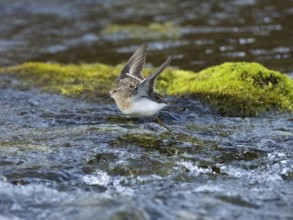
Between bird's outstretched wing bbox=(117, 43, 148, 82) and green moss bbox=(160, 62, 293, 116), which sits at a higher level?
bird's outstretched wing bbox=(117, 43, 148, 82)

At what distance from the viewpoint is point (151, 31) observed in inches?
630

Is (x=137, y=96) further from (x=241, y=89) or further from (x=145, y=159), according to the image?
(x=241, y=89)

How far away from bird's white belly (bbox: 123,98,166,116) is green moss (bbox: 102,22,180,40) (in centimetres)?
740

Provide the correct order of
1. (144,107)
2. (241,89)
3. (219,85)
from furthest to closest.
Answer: (219,85) < (241,89) < (144,107)

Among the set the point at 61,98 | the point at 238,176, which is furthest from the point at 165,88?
the point at 238,176

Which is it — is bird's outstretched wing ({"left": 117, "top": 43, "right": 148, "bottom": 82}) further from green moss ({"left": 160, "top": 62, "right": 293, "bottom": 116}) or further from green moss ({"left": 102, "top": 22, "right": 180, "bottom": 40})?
green moss ({"left": 102, "top": 22, "right": 180, "bottom": 40})

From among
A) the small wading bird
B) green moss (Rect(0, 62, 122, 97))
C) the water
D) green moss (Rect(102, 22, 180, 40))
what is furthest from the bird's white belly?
green moss (Rect(102, 22, 180, 40))

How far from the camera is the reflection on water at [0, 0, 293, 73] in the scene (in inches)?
519

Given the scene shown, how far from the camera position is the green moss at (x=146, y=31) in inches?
606

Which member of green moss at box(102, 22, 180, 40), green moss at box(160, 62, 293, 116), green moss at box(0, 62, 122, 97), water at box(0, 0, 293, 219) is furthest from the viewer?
green moss at box(102, 22, 180, 40)

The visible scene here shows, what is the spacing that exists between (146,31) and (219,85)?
6784 millimetres

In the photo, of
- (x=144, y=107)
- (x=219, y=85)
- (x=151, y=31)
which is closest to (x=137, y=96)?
(x=144, y=107)

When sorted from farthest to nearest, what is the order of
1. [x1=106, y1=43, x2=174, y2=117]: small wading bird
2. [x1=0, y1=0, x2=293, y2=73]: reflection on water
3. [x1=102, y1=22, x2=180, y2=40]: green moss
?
1. [x1=102, y1=22, x2=180, y2=40]: green moss
2. [x1=0, y1=0, x2=293, y2=73]: reflection on water
3. [x1=106, y1=43, x2=174, y2=117]: small wading bird

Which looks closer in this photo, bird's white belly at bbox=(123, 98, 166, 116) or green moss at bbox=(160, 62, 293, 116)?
bird's white belly at bbox=(123, 98, 166, 116)
